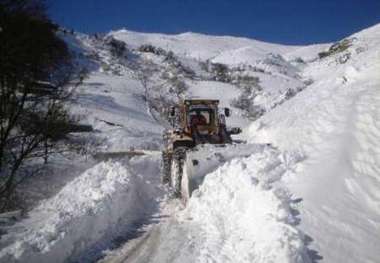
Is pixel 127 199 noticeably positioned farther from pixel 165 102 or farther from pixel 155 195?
pixel 165 102

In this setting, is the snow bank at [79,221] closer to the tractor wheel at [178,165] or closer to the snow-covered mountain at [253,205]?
the snow-covered mountain at [253,205]

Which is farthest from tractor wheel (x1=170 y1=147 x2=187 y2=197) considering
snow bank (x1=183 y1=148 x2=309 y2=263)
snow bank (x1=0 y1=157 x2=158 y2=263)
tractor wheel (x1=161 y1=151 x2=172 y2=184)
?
snow bank (x1=183 y1=148 x2=309 y2=263)

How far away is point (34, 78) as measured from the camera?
1075 cm

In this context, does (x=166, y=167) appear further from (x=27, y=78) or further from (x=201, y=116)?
(x=27, y=78)

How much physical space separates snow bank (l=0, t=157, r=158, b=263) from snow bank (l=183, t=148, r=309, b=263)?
1615 millimetres

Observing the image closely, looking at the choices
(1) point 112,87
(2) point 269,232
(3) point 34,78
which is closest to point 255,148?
(2) point 269,232

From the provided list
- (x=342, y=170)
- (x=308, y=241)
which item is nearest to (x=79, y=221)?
(x=308, y=241)

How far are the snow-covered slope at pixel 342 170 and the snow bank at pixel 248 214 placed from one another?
0.41 m

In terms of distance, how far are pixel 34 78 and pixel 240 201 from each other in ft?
21.3

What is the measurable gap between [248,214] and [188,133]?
6.03 metres

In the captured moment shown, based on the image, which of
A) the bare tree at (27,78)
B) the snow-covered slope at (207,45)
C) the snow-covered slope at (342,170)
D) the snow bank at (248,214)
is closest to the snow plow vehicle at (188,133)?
the snow-covered slope at (342,170)

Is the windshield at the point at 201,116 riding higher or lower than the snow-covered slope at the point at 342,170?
higher

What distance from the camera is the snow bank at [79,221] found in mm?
6203

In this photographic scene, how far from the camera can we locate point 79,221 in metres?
7.32
